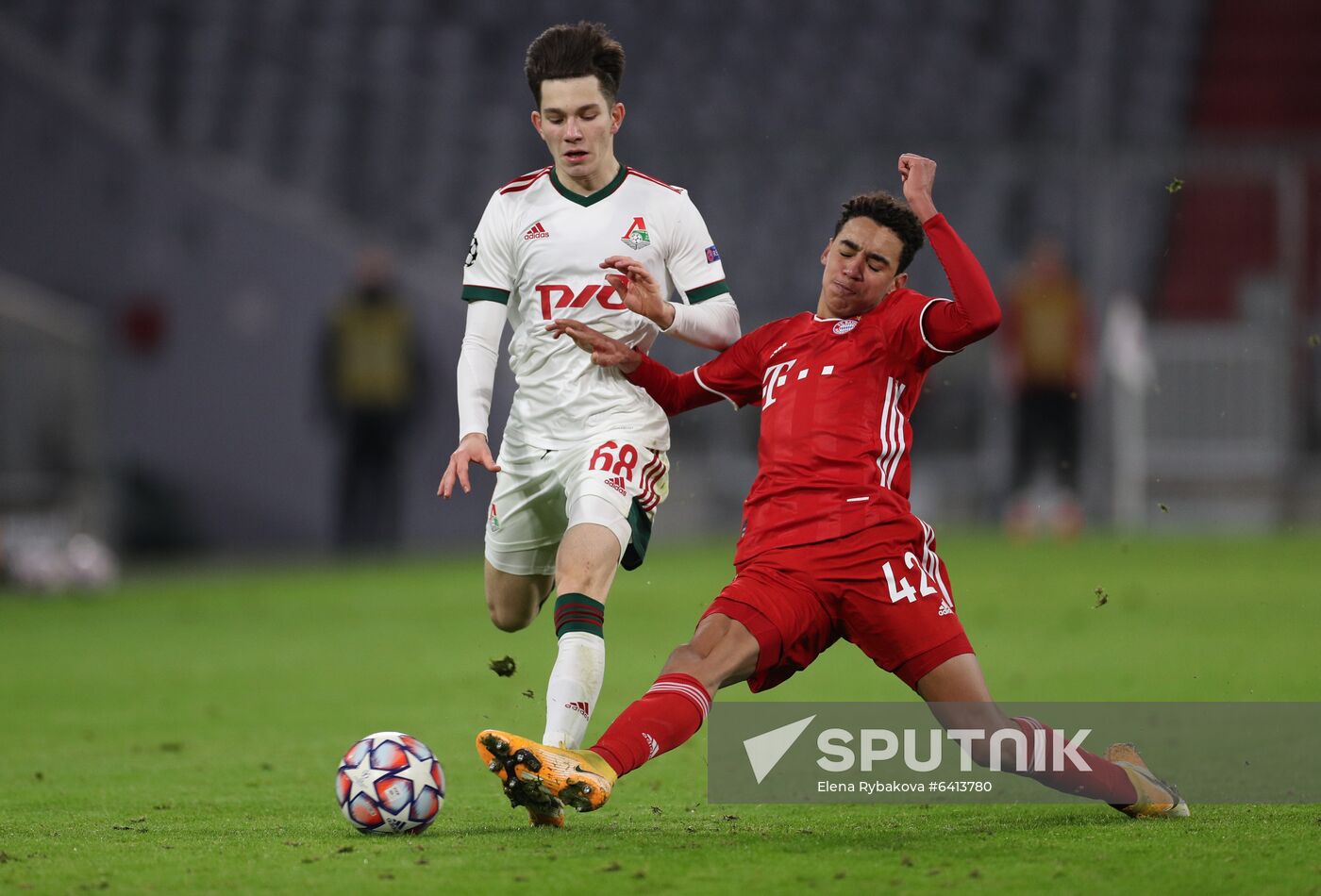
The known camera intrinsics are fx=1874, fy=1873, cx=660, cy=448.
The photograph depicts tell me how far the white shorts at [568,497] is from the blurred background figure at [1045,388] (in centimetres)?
1092

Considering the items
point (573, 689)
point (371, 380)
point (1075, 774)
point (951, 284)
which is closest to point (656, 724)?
point (573, 689)

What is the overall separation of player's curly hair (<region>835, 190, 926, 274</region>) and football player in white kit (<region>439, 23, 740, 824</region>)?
581 millimetres

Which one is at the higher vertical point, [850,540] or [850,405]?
[850,405]

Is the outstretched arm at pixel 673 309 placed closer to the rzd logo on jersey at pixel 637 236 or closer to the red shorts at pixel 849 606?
the rzd logo on jersey at pixel 637 236

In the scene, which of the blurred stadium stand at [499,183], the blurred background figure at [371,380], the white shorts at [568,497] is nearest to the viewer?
the white shorts at [568,497]

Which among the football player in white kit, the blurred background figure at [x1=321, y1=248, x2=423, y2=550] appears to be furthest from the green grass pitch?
the blurred background figure at [x1=321, y1=248, x2=423, y2=550]

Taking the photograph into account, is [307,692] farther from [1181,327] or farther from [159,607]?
[1181,327]

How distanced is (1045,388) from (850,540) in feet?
40.9

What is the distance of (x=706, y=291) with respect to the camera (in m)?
5.72

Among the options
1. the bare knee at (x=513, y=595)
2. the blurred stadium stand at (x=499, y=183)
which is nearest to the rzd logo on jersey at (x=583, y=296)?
the bare knee at (x=513, y=595)

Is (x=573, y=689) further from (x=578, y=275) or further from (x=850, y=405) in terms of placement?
(x=578, y=275)

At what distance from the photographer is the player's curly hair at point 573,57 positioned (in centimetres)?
554

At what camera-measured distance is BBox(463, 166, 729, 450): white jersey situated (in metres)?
5.64

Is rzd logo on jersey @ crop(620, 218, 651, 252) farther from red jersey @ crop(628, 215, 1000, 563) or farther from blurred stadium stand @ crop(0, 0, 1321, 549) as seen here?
blurred stadium stand @ crop(0, 0, 1321, 549)
